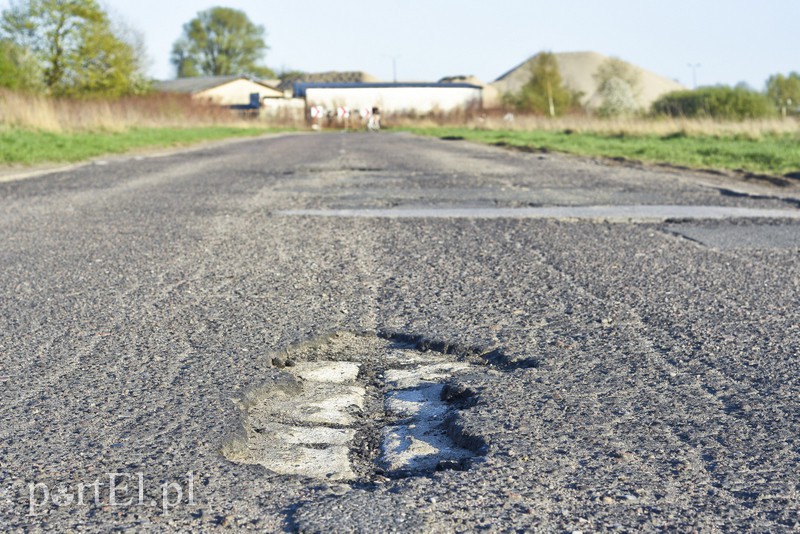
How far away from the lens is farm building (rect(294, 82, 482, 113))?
75500mm

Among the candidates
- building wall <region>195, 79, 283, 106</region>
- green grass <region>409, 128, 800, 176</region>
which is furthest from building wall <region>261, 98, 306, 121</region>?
green grass <region>409, 128, 800, 176</region>

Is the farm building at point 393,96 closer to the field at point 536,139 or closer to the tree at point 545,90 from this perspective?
the tree at point 545,90

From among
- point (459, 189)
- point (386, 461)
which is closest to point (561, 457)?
point (386, 461)

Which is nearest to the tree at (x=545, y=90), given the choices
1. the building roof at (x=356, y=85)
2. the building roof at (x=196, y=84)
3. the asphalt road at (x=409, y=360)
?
the building roof at (x=356, y=85)

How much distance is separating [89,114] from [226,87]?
5992cm

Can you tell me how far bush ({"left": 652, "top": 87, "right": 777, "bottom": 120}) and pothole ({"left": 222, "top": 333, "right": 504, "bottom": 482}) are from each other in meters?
44.6

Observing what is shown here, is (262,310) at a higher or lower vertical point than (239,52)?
lower

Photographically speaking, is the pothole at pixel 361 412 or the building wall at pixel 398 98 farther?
the building wall at pixel 398 98

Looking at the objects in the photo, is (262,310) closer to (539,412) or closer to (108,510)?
(539,412)

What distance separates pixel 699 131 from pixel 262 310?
2481cm

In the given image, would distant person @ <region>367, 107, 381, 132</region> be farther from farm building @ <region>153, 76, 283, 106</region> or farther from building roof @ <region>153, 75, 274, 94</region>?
building roof @ <region>153, 75, 274, 94</region>

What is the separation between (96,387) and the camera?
304 cm

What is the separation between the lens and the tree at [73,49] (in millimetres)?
41062

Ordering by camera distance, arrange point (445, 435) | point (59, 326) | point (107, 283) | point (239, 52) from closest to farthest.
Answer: point (445, 435)
point (59, 326)
point (107, 283)
point (239, 52)
